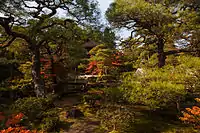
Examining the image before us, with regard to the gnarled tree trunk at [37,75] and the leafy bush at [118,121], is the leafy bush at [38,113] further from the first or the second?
the leafy bush at [118,121]

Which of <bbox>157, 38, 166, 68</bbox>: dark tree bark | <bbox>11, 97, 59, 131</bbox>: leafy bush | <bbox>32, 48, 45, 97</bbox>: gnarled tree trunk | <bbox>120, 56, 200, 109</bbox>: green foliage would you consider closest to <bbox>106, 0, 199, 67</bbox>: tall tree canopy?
<bbox>157, 38, 166, 68</bbox>: dark tree bark

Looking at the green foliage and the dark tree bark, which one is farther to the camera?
the dark tree bark

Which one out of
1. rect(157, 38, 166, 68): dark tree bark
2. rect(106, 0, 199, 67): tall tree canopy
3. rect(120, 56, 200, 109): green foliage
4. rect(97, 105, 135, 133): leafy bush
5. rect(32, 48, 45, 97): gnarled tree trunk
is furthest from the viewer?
rect(157, 38, 166, 68): dark tree bark

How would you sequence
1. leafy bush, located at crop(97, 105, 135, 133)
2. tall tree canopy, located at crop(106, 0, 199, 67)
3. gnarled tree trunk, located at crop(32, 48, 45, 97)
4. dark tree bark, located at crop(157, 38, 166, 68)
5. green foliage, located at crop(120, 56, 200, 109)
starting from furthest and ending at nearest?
dark tree bark, located at crop(157, 38, 166, 68) < gnarled tree trunk, located at crop(32, 48, 45, 97) < tall tree canopy, located at crop(106, 0, 199, 67) < green foliage, located at crop(120, 56, 200, 109) < leafy bush, located at crop(97, 105, 135, 133)

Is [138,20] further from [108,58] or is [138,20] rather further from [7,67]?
[7,67]

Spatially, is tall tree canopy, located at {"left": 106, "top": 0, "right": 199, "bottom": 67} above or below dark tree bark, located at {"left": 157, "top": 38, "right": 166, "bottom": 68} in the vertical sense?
above

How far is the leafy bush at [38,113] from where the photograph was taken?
7915 mm

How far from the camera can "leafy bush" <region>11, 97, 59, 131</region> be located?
7.91 meters

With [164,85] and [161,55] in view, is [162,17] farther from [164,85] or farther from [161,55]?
[164,85]

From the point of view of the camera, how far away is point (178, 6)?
10133mm

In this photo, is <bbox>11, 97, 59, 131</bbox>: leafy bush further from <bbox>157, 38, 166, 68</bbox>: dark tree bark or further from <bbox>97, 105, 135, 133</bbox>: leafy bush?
<bbox>157, 38, 166, 68</bbox>: dark tree bark

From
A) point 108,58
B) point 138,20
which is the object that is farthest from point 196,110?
point 108,58

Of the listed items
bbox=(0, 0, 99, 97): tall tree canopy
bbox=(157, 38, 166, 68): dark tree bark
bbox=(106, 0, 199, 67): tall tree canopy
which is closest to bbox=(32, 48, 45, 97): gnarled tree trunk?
bbox=(0, 0, 99, 97): tall tree canopy

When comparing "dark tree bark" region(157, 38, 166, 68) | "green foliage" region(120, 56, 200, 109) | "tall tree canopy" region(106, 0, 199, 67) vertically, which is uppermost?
"tall tree canopy" region(106, 0, 199, 67)
